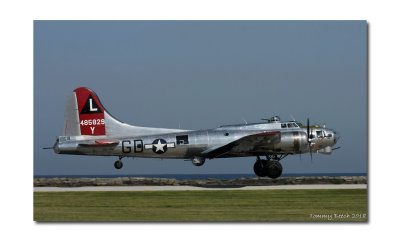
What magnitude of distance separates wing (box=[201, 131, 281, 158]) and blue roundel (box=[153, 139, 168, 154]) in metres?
1.50

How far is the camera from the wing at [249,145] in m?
20.5

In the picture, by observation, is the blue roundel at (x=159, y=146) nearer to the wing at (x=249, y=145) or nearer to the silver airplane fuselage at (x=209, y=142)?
the silver airplane fuselage at (x=209, y=142)

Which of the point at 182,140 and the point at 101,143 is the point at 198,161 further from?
the point at 101,143

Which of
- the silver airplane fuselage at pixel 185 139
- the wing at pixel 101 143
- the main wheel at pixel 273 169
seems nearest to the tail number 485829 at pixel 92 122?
the silver airplane fuselage at pixel 185 139

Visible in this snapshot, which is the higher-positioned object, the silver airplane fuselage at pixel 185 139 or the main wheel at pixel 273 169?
the silver airplane fuselage at pixel 185 139

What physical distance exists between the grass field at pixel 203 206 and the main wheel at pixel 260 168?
1245mm

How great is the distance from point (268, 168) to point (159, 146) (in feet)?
14.1

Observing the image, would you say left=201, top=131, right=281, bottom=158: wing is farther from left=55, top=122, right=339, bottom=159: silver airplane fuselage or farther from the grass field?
the grass field

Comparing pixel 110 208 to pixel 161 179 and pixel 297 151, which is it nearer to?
pixel 161 179

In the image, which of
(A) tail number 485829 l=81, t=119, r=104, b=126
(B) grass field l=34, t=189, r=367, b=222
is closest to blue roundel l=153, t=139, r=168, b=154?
(B) grass field l=34, t=189, r=367, b=222

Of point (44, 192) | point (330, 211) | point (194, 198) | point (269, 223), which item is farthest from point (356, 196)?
point (44, 192)

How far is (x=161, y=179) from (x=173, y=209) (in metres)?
5.83

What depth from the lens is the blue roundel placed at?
20197mm

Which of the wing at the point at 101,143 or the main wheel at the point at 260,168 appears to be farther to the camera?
the main wheel at the point at 260,168
